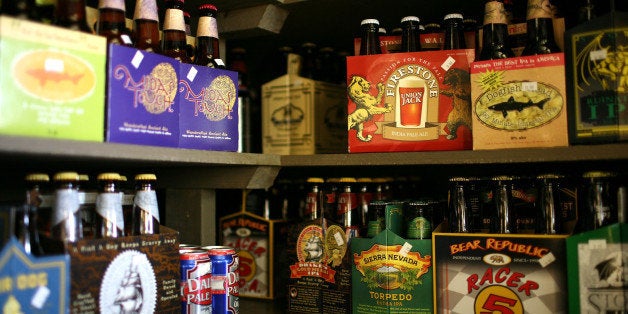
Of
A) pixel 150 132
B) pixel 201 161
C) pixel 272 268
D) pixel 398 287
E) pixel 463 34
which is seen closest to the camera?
pixel 150 132

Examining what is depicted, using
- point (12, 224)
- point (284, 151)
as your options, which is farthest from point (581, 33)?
point (12, 224)

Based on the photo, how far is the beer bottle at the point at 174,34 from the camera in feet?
5.12

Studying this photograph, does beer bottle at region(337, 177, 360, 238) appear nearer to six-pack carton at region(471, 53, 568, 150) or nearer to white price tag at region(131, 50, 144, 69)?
six-pack carton at region(471, 53, 568, 150)

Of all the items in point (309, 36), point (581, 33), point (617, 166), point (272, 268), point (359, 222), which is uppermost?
point (309, 36)

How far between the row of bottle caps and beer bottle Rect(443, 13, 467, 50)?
3.24 ft

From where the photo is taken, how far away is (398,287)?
5.31ft

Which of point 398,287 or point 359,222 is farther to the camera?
point 359,222

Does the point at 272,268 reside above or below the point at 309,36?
below

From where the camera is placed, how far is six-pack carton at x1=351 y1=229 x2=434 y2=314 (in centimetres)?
159

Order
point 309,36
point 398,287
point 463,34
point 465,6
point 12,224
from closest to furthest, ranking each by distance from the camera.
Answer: point 12,224
point 398,287
point 463,34
point 465,6
point 309,36

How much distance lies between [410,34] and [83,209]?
109cm

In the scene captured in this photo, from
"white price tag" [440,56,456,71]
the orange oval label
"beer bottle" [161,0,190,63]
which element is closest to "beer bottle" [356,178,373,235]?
"white price tag" [440,56,456,71]

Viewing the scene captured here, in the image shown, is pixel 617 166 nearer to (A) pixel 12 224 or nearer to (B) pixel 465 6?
(B) pixel 465 6

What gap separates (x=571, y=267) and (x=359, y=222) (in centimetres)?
68
